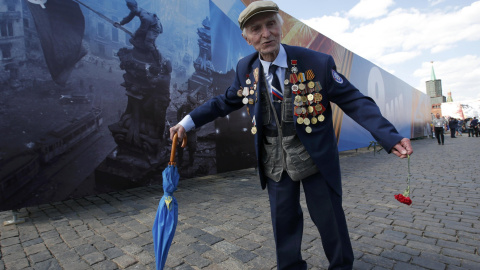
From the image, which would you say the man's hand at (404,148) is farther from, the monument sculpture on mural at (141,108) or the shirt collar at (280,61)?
the monument sculpture on mural at (141,108)

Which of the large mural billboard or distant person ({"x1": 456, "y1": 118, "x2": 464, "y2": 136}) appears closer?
the large mural billboard

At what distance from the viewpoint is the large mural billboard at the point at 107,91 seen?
3725mm

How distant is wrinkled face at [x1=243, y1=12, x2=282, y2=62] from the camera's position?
5.65ft

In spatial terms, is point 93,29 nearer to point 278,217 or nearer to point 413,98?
point 278,217

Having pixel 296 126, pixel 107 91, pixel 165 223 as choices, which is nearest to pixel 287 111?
pixel 296 126

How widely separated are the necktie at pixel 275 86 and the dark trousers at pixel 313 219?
0.53m

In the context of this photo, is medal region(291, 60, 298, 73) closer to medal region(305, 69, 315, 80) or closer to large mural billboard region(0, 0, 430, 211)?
medal region(305, 69, 315, 80)

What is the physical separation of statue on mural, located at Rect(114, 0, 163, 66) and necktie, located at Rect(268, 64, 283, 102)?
12.8 feet

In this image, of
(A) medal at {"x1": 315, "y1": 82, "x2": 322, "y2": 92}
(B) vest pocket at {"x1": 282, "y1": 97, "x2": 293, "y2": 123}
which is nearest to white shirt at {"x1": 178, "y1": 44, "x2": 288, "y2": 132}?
(B) vest pocket at {"x1": 282, "y1": 97, "x2": 293, "y2": 123}

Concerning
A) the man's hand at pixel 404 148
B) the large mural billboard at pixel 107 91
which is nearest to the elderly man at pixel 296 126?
the man's hand at pixel 404 148

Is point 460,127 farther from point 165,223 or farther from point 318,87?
point 165,223

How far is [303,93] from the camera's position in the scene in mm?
1791

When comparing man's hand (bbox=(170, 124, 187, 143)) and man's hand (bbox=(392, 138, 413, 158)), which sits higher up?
man's hand (bbox=(170, 124, 187, 143))

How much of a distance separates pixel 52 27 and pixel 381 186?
6.32 m
